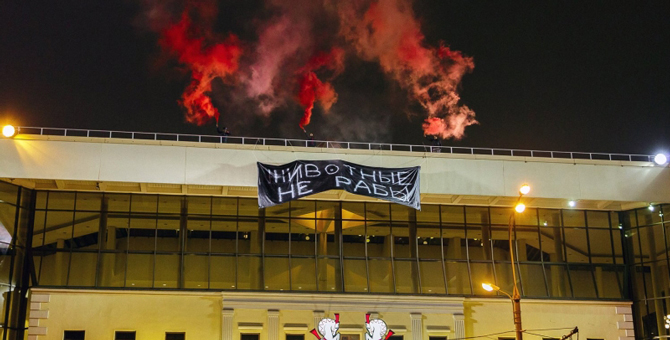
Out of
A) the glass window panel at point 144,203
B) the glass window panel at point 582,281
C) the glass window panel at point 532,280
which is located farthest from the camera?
the glass window panel at point 582,281

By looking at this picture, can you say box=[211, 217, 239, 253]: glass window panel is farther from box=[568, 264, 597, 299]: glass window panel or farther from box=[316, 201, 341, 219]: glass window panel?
box=[568, 264, 597, 299]: glass window panel

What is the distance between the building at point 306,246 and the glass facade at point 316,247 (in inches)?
2.6

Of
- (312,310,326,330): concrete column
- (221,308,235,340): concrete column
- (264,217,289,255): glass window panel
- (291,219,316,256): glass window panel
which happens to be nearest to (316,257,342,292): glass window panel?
(291,219,316,256): glass window panel

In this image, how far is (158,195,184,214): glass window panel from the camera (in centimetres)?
3781

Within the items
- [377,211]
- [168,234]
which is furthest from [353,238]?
[168,234]

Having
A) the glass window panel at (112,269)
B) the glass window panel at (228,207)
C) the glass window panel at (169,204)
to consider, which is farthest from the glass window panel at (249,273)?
the glass window panel at (112,269)

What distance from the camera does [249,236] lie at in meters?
38.1

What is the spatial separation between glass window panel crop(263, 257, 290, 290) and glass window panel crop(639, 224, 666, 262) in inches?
705

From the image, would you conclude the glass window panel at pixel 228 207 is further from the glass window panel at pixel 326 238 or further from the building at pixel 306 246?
the glass window panel at pixel 326 238

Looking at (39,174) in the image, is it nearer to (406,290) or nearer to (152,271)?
(152,271)

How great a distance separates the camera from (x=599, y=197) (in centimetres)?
3862

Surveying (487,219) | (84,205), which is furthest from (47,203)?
(487,219)

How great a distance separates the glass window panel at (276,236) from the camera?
1497 inches

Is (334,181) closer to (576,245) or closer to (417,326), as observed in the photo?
(417,326)
